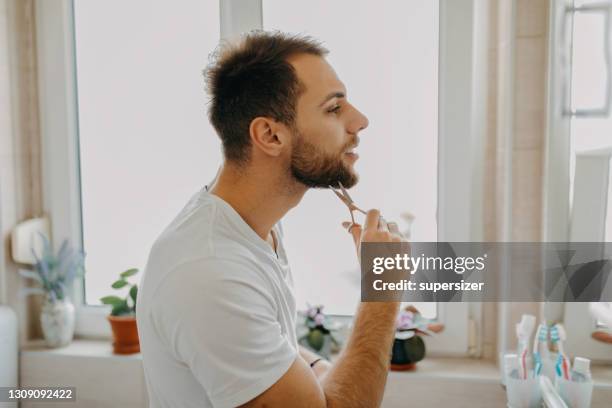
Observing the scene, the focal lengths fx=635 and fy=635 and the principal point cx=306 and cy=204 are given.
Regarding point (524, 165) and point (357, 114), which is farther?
point (524, 165)

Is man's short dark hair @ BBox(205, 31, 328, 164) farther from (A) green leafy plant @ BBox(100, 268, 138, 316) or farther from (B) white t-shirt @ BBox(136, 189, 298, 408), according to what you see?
(A) green leafy plant @ BBox(100, 268, 138, 316)

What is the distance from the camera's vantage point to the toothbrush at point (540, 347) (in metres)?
1.19

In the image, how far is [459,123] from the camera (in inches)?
59.4

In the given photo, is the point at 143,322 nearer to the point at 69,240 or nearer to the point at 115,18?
the point at 69,240

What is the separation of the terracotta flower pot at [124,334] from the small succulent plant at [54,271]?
0.16m

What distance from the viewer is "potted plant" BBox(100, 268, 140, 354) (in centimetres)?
164

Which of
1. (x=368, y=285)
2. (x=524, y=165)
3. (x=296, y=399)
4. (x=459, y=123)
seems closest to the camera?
(x=296, y=399)

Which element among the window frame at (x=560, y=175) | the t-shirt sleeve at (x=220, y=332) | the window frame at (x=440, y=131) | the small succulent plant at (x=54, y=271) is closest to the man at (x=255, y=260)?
the t-shirt sleeve at (x=220, y=332)

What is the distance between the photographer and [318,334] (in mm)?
1510

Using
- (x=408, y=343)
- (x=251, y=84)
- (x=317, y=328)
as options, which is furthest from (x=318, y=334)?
(x=251, y=84)

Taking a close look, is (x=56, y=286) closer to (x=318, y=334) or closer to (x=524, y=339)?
(x=318, y=334)

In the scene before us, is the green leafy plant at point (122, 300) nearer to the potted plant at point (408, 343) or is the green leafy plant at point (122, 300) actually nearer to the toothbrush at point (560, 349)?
the potted plant at point (408, 343)

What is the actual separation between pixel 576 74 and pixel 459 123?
48cm

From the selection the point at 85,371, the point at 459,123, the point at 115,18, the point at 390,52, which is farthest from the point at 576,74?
the point at 85,371
